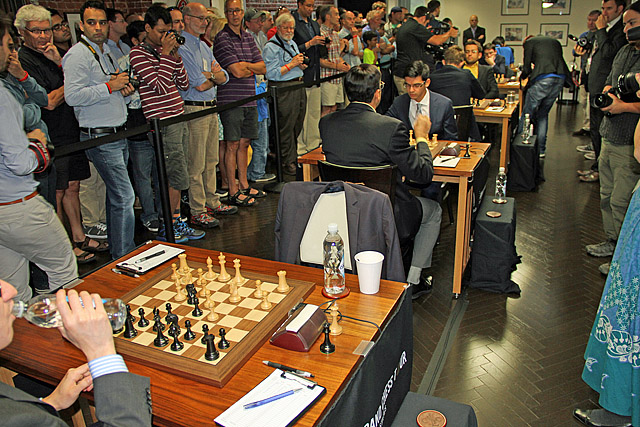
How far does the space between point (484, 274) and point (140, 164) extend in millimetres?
3107

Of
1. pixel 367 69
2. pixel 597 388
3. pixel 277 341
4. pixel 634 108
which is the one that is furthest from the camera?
pixel 634 108

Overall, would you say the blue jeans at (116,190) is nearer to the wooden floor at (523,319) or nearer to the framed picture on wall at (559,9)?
the wooden floor at (523,319)

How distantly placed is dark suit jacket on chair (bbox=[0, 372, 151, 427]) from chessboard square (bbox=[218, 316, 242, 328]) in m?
0.51

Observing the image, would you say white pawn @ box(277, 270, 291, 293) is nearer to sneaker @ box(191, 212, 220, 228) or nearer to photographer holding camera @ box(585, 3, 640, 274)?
photographer holding camera @ box(585, 3, 640, 274)

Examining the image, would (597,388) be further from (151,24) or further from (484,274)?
(151,24)

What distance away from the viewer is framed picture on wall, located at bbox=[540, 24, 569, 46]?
1385cm

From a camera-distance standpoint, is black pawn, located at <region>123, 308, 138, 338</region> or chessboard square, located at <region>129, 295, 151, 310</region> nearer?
black pawn, located at <region>123, 308, 138, 338</region>

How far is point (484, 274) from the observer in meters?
3.91

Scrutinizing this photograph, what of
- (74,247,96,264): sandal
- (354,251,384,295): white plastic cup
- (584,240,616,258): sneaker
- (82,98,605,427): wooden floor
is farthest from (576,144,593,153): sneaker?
(74,247,96,264): sandal

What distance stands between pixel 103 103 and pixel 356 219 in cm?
253

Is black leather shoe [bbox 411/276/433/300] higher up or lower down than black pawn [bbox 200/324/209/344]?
lower down

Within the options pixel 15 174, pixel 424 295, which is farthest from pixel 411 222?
pixel 15 174

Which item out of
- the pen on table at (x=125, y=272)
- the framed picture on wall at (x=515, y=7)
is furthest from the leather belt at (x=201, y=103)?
the framed picture on wall at (x=515, y=7)

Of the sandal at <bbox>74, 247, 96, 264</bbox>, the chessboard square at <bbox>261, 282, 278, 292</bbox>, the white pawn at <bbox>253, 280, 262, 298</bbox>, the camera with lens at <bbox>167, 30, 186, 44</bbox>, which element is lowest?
the sandal at <bbox>74, 247, 96, 264</bbox>
